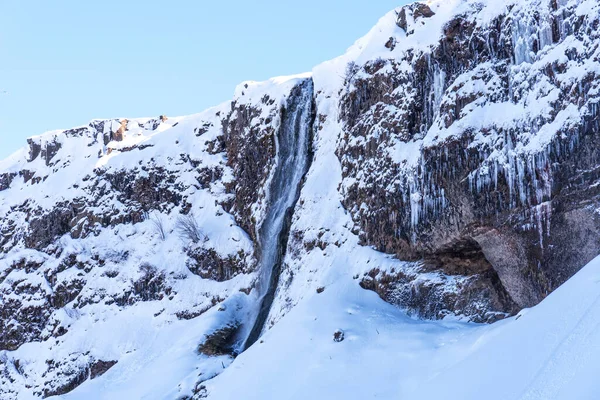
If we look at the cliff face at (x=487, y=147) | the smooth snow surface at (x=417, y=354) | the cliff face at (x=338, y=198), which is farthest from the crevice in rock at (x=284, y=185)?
the smooth snow surface at (x=417, y=354)

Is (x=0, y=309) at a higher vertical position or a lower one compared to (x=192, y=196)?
lower

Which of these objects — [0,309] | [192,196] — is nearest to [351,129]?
[192,196]


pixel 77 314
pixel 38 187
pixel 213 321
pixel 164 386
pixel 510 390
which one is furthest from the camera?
pixel 38 187

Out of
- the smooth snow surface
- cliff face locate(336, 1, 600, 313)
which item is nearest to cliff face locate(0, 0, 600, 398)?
cliff face locate(336, 1, 600, 313)

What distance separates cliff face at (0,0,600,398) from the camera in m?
22.4

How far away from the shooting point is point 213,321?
3312cm

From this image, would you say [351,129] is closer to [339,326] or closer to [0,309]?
[339,326]

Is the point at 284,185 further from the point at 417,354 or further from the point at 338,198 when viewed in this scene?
the point at 417,354

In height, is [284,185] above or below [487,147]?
below

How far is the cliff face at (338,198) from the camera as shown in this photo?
22.4 m

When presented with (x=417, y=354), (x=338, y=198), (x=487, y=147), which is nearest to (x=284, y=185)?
(x=338, y=198)

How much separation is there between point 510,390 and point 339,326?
440 inches

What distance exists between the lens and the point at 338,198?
31.4 metres

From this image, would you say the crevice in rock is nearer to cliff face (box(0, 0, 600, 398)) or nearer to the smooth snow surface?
cliff face (box(0, 0, 600, 398))
